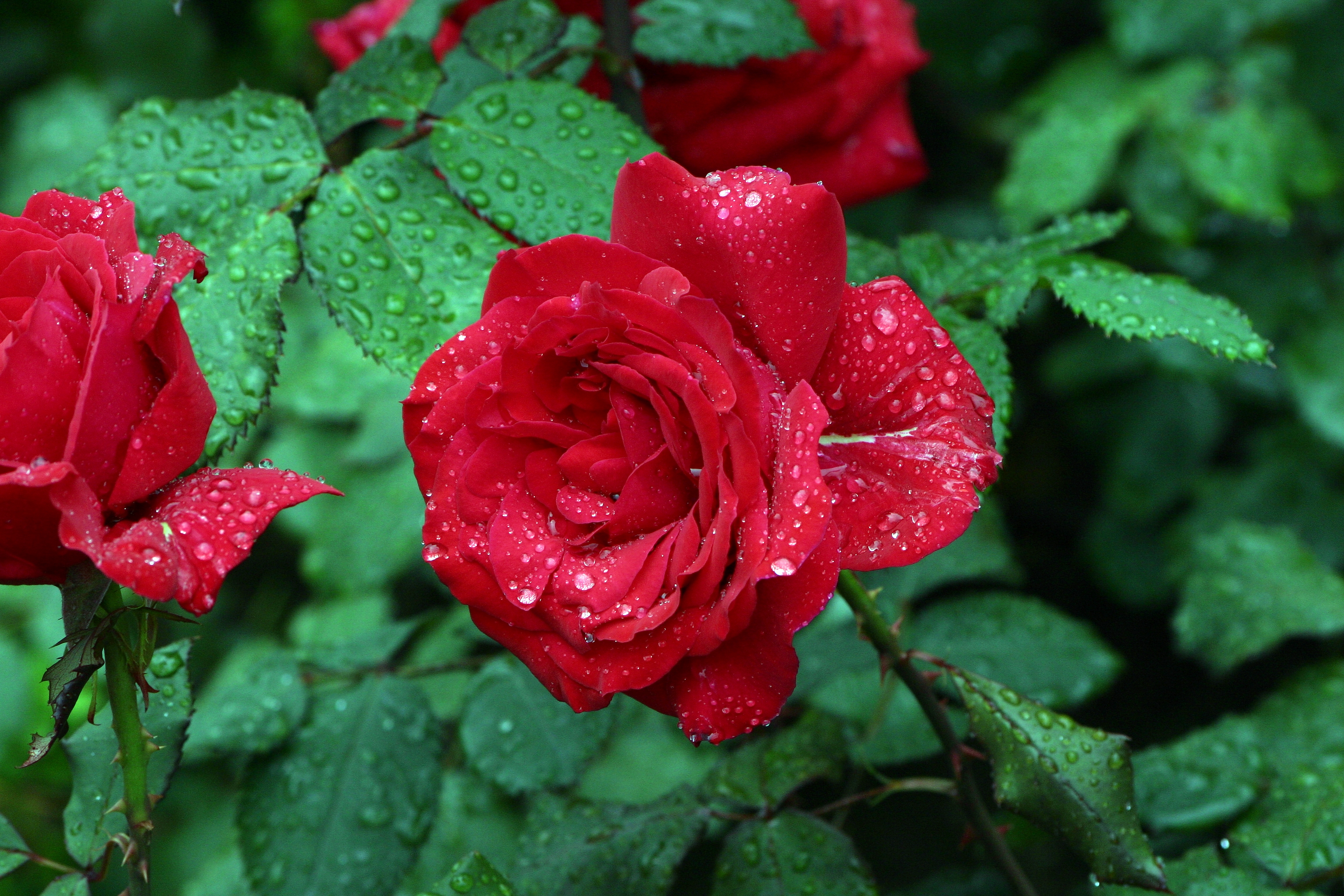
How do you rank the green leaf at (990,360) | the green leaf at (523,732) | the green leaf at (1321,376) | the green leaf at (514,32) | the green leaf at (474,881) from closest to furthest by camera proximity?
the green leaf at (474,881)
the green leaf at (990,360)
the green leaf at (514,32)
the green leaf at (523,732)
the green leaf at (1321,376)

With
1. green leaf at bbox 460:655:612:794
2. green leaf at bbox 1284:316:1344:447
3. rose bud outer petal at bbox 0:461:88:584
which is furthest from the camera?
green leaf at bbox 1284:316:1344:447

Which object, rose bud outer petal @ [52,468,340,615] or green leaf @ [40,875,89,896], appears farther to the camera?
green leaf @ [40,875,89,896]

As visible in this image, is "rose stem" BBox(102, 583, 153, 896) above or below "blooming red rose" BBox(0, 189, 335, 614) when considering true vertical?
below

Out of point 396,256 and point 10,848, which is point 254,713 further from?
point 396,256

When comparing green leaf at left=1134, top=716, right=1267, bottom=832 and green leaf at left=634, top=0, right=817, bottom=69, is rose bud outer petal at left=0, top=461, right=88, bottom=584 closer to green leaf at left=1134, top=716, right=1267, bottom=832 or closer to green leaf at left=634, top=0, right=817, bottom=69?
green leaf at left=634, top=0, right=817, bottom=69

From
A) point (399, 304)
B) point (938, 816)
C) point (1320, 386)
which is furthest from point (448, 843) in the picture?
point (1320, 386)

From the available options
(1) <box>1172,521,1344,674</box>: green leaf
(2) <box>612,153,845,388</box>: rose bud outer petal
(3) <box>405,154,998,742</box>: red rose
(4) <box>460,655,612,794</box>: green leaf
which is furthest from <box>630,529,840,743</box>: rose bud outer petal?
(1) <box>1172,521,1344,674</box>: green leaf

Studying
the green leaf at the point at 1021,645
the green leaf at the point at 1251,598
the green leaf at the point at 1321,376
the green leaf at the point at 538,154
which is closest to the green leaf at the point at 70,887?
the green leaf at the point at 538,154

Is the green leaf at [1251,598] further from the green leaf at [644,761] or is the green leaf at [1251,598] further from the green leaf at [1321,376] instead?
the green leaf at [644,761]
